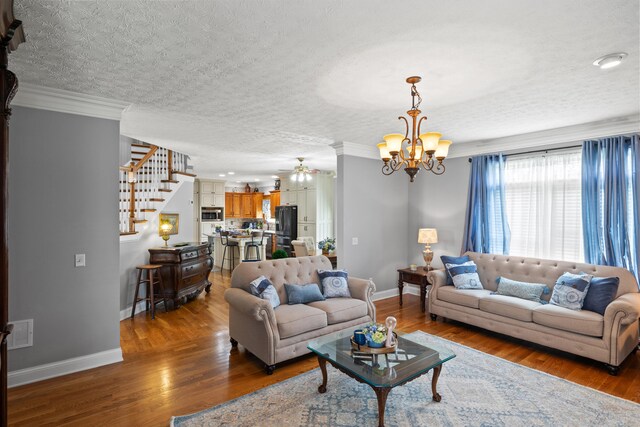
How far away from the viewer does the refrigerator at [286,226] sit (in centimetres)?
903

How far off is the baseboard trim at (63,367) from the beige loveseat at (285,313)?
1.23 m

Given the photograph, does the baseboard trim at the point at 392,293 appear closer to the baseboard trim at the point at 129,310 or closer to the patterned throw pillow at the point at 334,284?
the patterned throw pillow at the point at 334,284

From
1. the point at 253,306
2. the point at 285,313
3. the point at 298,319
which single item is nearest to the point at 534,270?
the point at 298,319

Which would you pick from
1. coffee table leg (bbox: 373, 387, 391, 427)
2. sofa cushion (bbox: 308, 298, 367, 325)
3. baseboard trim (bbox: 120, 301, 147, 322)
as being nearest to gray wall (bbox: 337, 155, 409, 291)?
sofa cushion (bbox: 308, 298, 367, 325)

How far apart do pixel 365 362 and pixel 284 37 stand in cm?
241

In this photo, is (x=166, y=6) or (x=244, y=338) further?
(x=244, y=338)

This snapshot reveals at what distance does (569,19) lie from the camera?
1.91 meters

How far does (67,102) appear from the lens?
3139 millimetres

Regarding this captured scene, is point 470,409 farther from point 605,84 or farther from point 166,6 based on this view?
point 166,6

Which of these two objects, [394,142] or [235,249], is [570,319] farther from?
Answer: [235,249]

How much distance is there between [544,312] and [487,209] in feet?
6.42

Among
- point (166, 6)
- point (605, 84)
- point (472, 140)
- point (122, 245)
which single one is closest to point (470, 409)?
point (605, 84)

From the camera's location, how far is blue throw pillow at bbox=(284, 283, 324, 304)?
3771 millimetres

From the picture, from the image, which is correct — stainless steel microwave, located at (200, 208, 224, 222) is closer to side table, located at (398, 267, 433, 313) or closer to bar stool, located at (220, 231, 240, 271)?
bar stool, located at (220, 231, 240, 271)
